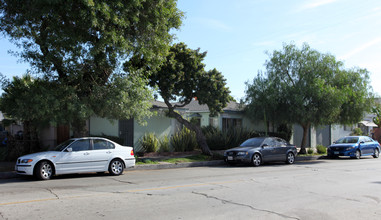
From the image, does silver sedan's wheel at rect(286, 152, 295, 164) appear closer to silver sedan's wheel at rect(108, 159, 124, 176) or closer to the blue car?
the blue car

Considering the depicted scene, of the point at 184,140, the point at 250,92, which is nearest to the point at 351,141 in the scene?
the point at 250,92

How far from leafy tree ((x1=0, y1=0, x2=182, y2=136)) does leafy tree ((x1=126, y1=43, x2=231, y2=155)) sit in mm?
2430

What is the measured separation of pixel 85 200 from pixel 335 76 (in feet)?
57.8

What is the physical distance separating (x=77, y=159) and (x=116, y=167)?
1.60 meters

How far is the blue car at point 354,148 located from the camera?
69.8ft

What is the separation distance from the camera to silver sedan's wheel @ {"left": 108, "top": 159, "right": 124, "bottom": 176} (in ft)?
41.7

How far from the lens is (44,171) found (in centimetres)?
1133

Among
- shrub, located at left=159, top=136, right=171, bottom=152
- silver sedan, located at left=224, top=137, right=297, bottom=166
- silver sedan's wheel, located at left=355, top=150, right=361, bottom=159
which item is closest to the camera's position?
silver sedan, located at left=224, top=137, right=297, bottom=166

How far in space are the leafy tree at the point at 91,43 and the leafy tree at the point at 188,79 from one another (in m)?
2.43

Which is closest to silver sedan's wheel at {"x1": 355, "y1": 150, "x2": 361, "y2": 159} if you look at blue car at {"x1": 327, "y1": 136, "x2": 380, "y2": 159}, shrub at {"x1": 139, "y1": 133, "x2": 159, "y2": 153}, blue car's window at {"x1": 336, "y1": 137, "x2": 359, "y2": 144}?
blue car at {"x1": 327, "y1": 136, "x2": 380, "y2": 159}

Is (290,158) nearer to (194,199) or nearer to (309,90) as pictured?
(309,90)

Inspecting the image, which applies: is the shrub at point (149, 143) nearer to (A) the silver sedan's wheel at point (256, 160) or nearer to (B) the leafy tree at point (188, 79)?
(B) the leafy tree at point (188, 79)

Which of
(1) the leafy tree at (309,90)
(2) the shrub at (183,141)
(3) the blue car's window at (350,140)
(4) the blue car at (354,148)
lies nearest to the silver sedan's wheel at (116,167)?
(2) the shrub at (183,141)

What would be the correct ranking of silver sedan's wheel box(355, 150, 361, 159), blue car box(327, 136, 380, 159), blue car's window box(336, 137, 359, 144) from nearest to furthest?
blue car box(327, 136, 380, 159) → silver sedan's wheel box(355, 150, 361, 159) → blue car's window box(336, 137, 359, 144)
